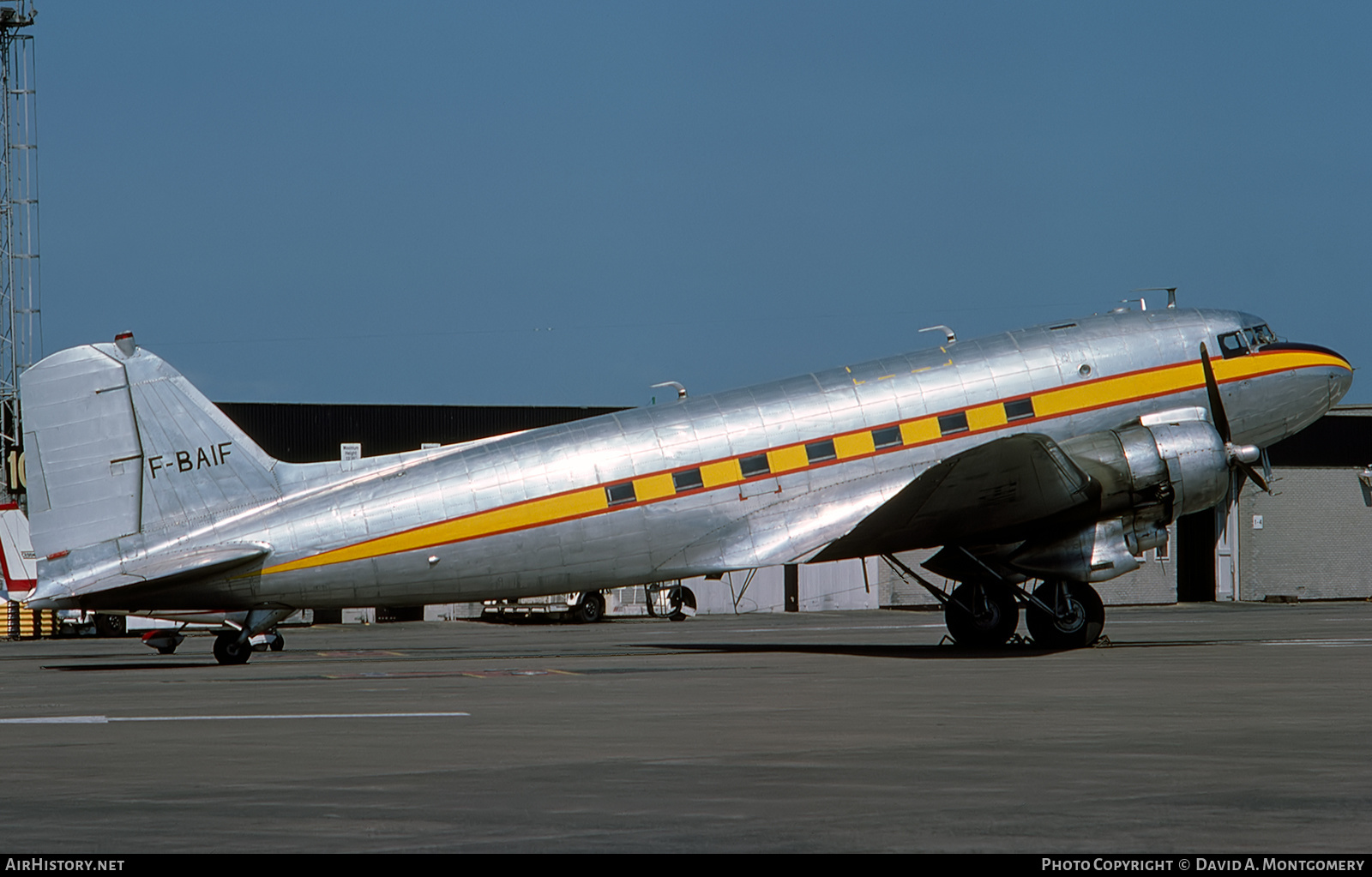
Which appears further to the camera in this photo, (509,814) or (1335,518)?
(1335,518)

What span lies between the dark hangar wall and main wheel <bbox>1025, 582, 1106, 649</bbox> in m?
35.4

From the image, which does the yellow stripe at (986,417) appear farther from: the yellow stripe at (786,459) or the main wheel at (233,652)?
the main wheel at (233,652)

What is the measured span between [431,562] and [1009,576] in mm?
9775

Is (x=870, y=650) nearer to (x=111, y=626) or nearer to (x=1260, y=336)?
(x=1260, y=336)

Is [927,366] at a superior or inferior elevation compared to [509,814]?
superior

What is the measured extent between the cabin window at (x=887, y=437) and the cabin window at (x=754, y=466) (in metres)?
1.91

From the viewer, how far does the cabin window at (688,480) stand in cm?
2419

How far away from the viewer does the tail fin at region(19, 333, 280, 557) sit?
72.4 ft

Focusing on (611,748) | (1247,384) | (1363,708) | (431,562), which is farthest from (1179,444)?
(611,748)

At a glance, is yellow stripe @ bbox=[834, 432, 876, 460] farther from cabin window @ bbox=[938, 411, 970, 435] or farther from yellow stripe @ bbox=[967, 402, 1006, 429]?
yellow stripe @ bbox=[967, 402, 1006, 429]

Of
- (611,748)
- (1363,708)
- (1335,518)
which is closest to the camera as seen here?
(611,748)

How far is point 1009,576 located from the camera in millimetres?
25141

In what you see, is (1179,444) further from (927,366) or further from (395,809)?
(395,809)

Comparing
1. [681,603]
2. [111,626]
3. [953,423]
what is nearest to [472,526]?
[953,423]
